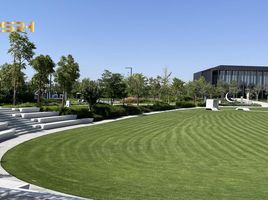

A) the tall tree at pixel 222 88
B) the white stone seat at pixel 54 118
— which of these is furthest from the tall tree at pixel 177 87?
the white stone seat at pixel 54 118

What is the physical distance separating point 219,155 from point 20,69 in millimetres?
21646

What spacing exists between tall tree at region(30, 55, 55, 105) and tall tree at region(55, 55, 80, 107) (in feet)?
5.35

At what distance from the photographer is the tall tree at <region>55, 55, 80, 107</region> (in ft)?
113

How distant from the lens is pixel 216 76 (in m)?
135

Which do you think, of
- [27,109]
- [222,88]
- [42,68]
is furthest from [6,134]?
[222,88]

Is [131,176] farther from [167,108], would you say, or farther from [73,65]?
[167,108]

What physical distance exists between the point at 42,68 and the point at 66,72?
3.37 metres

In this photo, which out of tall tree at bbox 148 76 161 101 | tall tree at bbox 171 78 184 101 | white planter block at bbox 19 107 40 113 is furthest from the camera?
tall tree at bbox 171 78 184 101

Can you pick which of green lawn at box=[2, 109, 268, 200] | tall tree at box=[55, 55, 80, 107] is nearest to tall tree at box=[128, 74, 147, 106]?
tall tree at box=[55, 55, 80, 107]

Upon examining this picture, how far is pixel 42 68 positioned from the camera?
3184cm

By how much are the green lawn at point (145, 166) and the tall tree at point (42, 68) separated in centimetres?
1525

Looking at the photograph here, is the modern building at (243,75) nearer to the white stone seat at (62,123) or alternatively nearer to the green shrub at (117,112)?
the green shrub at (117,112)

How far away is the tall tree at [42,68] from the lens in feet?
103

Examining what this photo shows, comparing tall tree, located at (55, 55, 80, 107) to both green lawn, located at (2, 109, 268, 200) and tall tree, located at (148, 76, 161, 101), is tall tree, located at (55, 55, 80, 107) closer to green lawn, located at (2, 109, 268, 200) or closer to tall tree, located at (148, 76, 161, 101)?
green lawn, located at (2, 109, 268, 200)
